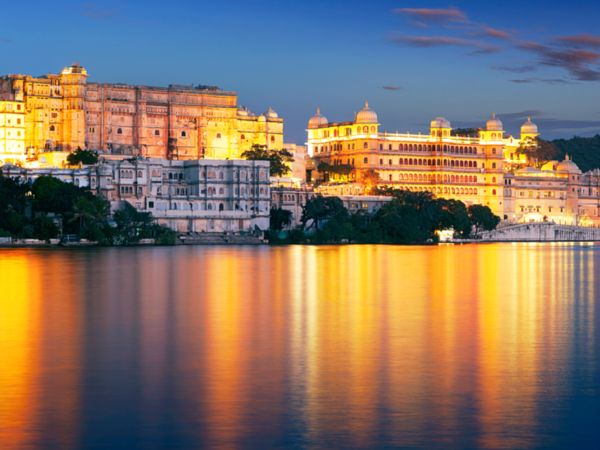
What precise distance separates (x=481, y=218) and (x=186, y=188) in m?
32.4

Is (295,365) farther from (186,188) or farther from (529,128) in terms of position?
(529,128)

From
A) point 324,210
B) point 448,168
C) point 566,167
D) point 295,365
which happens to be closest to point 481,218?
point 448,168

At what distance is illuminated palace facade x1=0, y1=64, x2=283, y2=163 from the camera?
98625 millimetres

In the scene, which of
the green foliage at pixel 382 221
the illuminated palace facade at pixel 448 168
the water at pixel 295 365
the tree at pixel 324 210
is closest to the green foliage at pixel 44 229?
the green foliage at pixel 382 221

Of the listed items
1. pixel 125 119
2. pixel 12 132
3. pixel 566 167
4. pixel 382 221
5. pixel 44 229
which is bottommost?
pixel 44 229

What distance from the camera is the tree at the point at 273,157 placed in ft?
346

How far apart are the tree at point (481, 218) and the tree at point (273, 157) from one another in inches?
711

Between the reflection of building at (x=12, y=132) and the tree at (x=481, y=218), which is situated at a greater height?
the reflection of building at (x=12, y=132)

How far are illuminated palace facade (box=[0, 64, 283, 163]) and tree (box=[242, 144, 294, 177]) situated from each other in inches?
93.7

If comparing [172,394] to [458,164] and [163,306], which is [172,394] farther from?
[458,164]

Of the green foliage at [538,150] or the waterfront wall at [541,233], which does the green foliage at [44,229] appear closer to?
the waterfront wall at [541,233]

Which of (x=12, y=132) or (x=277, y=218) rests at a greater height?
(x=12, y=132)

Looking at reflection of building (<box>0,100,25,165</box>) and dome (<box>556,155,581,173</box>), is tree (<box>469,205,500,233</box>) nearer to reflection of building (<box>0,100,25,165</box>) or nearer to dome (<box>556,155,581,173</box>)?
dome (<box>556,155,581,173</box>)

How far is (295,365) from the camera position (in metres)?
23.3
